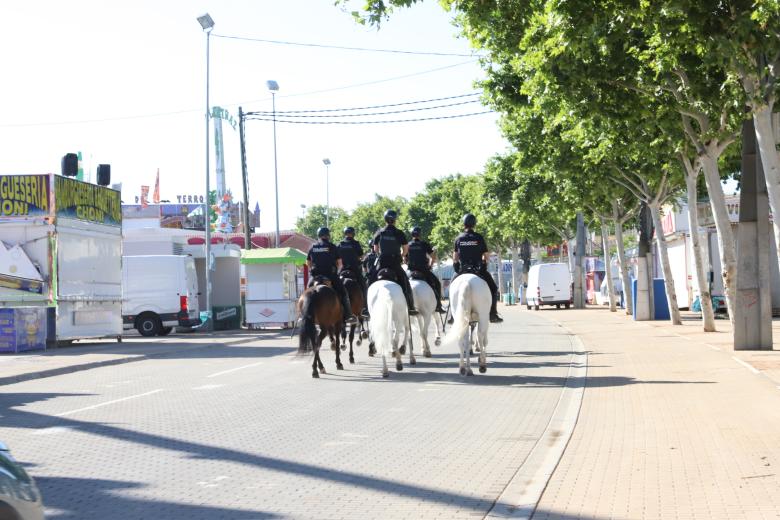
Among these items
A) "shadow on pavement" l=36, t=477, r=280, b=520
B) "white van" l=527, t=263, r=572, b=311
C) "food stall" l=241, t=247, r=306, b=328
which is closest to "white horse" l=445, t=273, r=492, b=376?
"shadow on pavement" l=36, t=477, r=280, b=520

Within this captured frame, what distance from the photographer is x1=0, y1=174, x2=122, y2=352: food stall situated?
27.0m

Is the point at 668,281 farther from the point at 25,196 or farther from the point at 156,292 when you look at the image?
the point at 25,196

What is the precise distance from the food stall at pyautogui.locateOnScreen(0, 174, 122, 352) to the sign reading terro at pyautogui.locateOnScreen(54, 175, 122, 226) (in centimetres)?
3

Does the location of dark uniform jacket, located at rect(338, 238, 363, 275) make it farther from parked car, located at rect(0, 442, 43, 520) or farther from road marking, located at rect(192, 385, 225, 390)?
parked car, located at rect(0, 442, 43, 520)

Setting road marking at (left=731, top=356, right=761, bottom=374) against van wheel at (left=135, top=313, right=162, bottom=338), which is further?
van wheel at (left=135, top=313, right=162, bottom=338)

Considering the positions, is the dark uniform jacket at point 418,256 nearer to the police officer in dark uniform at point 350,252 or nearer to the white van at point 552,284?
the police officer in dark uniform at point 350,252

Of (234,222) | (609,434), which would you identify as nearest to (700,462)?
(609,434)

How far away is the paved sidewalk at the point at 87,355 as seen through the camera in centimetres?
2028

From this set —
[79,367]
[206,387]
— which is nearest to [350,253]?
[206,387]

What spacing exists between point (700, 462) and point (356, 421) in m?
4.25

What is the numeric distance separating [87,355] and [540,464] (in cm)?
1820

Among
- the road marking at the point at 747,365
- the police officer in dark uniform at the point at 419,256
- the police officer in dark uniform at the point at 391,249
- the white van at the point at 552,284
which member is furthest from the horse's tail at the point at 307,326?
the white van at the point at 552,284

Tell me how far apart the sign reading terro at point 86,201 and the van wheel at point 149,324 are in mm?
5763

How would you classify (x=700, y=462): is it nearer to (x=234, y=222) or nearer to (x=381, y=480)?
(x=381, y=480)
